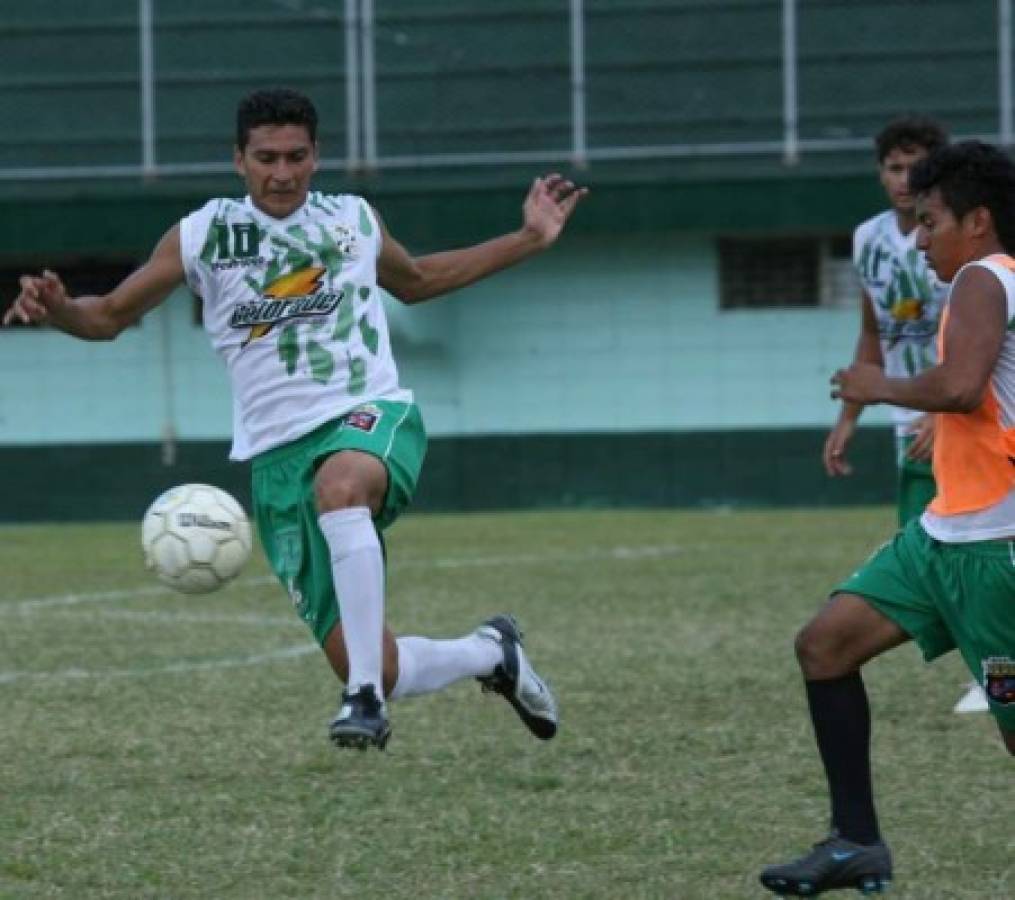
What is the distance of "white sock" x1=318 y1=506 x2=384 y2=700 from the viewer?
6.86 m

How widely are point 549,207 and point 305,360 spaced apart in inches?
45.3

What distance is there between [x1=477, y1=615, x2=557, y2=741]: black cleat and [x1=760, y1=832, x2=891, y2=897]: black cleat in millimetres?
1922

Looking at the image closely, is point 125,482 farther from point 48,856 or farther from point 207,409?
point 48,856

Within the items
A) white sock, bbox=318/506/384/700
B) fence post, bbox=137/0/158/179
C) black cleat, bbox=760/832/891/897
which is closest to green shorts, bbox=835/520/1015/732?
black cleat, bbox=760/832/891/897

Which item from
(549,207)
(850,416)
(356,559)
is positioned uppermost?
(549,207)

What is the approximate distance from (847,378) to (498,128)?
19994mm

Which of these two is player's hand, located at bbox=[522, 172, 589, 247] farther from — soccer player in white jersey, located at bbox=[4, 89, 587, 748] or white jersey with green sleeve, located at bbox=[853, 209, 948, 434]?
white jersey with green sleeve, located at bbox=[853, 209, 948, 434]

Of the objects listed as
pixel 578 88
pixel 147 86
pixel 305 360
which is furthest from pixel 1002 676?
pixel 147 86

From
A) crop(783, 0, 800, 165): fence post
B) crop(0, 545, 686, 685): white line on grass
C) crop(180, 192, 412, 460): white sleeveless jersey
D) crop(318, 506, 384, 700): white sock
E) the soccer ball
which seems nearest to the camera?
crop(318, 506, 384, 700): white sock

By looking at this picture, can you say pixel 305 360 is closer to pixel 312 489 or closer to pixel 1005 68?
pixel 312 489

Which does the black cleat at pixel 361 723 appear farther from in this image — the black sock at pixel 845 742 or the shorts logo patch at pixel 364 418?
the black sock at pixel 845 742

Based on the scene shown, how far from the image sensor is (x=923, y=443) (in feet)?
29.9

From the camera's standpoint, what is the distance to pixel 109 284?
26.0 metres

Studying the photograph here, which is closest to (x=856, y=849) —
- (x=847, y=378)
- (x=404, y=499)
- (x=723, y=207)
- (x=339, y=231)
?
(x=847, y=378)
